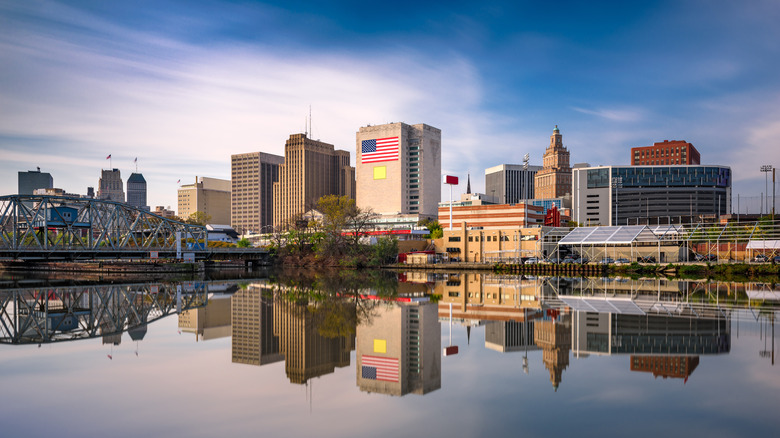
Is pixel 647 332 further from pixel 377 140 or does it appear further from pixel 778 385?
pixel 377 140

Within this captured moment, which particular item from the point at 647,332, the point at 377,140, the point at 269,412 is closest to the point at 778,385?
the point at 647,332

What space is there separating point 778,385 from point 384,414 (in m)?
11.7

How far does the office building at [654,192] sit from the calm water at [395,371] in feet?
544

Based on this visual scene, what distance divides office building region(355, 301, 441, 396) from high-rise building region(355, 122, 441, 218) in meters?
154

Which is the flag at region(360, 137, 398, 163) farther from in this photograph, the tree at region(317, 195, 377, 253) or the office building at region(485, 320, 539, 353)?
the office building at region(485, 320, 539, 353)

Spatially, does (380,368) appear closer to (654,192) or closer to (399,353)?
(399,353)

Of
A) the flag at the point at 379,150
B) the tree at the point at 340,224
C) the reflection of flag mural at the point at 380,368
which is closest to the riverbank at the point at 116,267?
the tree at the point at 340,224

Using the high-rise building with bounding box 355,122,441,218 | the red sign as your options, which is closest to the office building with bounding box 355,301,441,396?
the red sign

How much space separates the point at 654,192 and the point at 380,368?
195 m

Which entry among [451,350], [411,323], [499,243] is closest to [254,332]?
[411,323]

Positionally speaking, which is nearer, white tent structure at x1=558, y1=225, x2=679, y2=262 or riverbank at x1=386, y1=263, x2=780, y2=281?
riverbank at x1=386, y1=263, x2=780, y2=281

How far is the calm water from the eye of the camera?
13.4 meters

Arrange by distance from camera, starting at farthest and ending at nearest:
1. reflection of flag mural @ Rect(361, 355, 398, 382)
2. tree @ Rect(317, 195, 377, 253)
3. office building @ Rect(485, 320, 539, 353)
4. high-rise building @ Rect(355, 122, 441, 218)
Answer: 1. high-rise building @ Rect(355, 122, 441, 218)
2. tree @ Rect(317, 195, 377, 253)
3. office building @ Rect(485, 320, 539, 353)
4. reflection of flag mural @ Rect(361, 355, 398, 382)

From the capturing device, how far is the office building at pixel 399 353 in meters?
17.2
